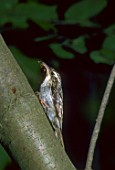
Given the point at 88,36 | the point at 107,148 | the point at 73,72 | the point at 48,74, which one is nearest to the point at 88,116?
the point at 107,148

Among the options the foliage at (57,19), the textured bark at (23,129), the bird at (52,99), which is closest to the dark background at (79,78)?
the foliage at (57,19)

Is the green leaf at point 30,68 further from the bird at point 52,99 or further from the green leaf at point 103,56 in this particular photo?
the bird at point 52,99

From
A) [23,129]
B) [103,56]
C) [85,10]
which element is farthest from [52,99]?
[85,10]

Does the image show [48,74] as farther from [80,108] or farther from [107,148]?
[107,148]

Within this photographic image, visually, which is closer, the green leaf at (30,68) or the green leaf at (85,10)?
the green leaf at (30,68)

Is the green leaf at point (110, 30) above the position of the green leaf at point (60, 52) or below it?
below

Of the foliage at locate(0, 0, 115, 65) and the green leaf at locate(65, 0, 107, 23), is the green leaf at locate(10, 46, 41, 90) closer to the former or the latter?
the foliage at locate(0, 0, 115, 65)

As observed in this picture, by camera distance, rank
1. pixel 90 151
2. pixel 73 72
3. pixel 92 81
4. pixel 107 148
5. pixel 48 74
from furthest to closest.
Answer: pixel 107 148, pixel 92 81, pixel 73 72, pixel 48 74, pixel 90 151
